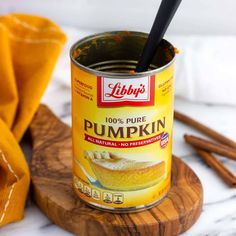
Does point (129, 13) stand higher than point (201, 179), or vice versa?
point (129, 13)

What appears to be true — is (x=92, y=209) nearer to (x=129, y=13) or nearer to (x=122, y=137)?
(x=122, y=137)

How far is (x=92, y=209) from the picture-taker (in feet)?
2.66

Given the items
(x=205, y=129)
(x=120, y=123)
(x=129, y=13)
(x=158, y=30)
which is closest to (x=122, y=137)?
(x=120, y=123)

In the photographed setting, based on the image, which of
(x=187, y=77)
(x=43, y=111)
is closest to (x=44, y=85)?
(x=43, y=111)

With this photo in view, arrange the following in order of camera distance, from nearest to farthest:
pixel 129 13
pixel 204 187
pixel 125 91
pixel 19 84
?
pixel 125 91 → pixel 204 187 → pixel 19 84 → pixel 129 13

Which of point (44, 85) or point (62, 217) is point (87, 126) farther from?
point (44, 85)

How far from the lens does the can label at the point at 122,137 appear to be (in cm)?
74

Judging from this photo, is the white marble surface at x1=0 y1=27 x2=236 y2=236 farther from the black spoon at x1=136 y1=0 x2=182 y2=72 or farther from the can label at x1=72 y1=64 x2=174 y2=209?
the black spoon at x1=136 y1=0 x2=182 y2=72

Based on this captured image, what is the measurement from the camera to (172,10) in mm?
718

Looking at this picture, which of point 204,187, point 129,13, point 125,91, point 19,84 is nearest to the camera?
point 125,91

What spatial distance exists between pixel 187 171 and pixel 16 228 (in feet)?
0.71

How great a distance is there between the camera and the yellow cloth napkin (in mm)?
848

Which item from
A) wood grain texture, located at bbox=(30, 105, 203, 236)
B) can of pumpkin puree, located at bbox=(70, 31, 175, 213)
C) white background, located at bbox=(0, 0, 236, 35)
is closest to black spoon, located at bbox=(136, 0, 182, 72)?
can of pumpkin puree, located at bbox=(70, 31, 175, 213)

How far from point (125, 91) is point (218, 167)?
0.76ft
